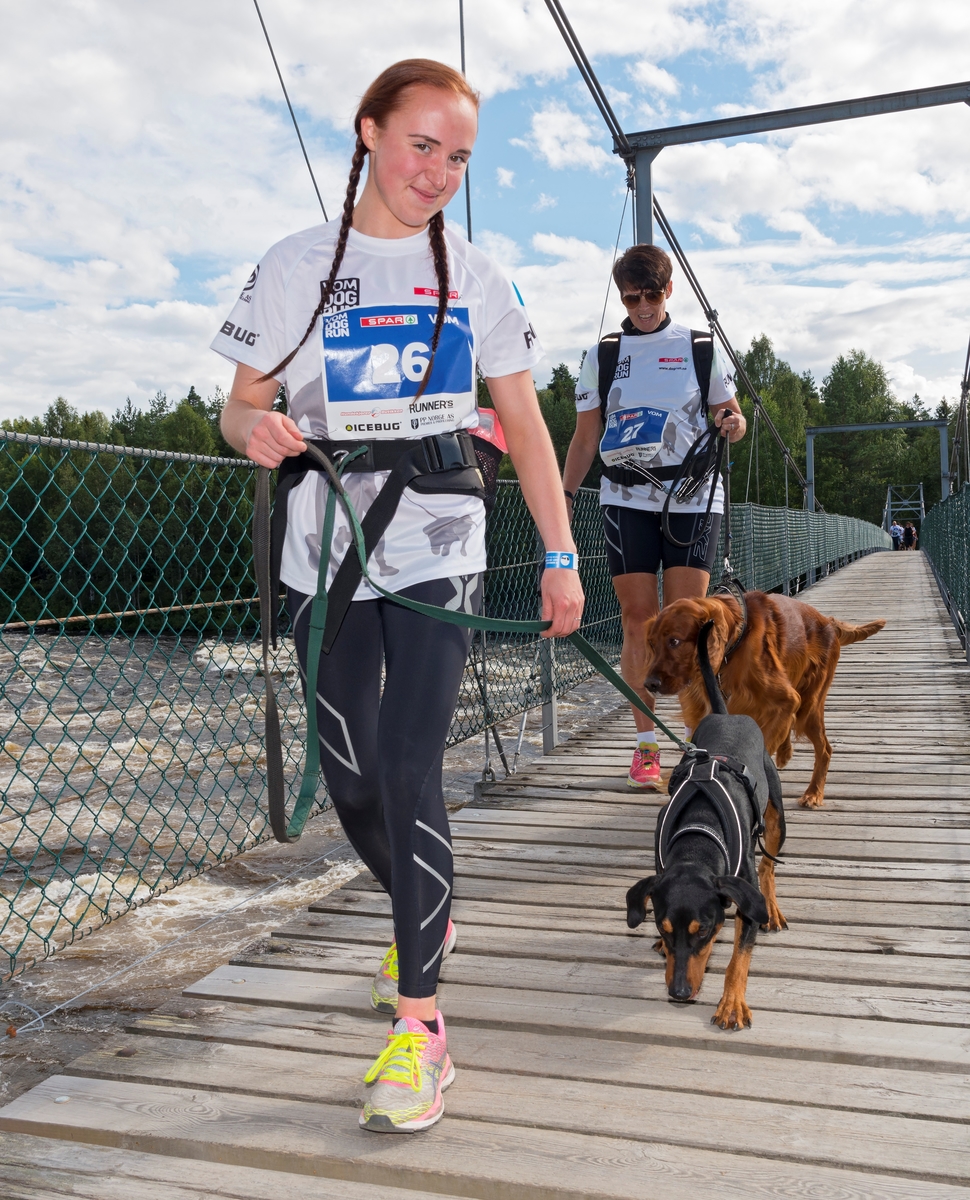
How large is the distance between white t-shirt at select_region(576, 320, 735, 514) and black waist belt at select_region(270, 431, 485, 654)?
1.84 metres

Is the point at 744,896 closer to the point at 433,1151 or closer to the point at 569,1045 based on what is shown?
the point at 569,1045

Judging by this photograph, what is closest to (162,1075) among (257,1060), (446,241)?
(257,1060)

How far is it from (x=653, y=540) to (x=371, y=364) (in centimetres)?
203

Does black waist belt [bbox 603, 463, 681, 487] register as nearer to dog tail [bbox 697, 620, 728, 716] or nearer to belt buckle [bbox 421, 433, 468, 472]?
dog tail [bbox 697, 620, 728, 716]

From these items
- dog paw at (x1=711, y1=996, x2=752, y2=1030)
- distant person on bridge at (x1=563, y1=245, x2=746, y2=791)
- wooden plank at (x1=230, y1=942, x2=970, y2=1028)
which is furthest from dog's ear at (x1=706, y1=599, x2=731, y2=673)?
dog paw at (x1=711, y1=996, x2=752, y2=1030)

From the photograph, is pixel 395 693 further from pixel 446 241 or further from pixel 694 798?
pixel 694 798

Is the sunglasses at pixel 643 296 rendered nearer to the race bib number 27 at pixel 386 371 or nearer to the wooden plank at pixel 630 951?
the race bib number 27 at pixel 386 371

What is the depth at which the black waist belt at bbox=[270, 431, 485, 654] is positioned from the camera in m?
1.67

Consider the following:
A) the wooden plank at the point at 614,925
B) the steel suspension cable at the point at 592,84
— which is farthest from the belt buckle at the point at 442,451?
the steel suspension cable at the point at 592,84

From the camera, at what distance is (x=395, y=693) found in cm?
165

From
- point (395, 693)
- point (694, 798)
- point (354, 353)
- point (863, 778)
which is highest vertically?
point (354, 353)

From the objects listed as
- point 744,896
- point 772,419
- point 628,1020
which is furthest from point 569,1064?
point 772,419

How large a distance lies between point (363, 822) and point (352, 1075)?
0.45m

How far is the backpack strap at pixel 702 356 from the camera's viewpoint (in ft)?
11.5
